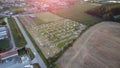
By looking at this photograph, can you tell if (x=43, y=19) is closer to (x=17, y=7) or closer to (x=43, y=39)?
(x=43, y=39)

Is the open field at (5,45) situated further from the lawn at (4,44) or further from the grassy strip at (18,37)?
the grassy strip at (18,37)

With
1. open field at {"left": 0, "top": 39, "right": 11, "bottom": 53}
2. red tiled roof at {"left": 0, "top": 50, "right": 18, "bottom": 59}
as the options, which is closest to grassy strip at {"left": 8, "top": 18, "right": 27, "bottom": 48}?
open field at {"left": 0, "top": 39, "right": 11, "bottom": 53}

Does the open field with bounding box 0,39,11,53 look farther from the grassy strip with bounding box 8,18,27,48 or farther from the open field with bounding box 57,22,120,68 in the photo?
the open field with bounding box 57,22,120,68

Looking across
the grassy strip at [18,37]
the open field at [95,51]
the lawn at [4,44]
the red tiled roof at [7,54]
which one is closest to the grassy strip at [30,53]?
the red tiled roof at [7,54]

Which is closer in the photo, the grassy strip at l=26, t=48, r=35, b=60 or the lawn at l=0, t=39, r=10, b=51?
the grassy strip at l=26, t=48, r=35, b=60

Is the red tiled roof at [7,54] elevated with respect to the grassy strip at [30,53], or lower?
elevated

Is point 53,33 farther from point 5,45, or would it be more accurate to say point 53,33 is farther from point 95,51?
point 95,51
